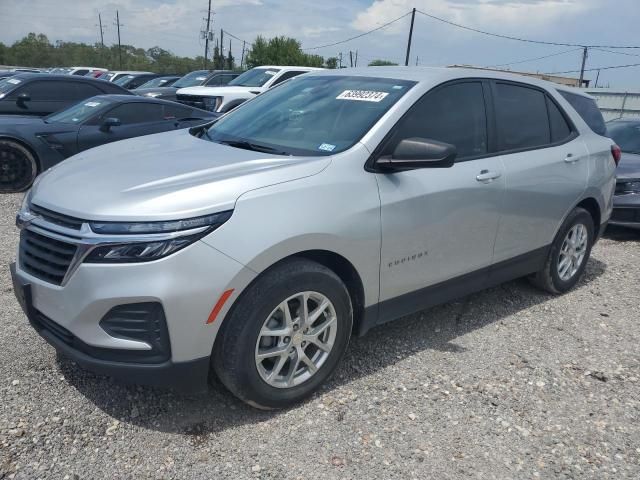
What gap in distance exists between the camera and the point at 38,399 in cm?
294

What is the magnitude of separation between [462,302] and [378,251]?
1772 millimetres

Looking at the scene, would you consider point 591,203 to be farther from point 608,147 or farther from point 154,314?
point 154,314

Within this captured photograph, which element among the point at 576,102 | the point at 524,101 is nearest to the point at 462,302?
the point at 524,101

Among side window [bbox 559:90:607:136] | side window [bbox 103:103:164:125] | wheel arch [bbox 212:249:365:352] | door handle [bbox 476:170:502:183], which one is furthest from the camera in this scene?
side window [bbox 103:103:164:125]

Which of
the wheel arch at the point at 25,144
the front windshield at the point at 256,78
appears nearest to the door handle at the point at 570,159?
the wheel arch at the point at 25,144

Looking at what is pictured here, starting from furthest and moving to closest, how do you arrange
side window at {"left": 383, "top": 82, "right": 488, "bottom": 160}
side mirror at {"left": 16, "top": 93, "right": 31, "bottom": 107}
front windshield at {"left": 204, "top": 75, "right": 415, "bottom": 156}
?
side mirror at {"left": 16, "top": 93, "right": 31, "bottom": 107} < side window at {"left": 383, "top": 82, "right": 488, "bottom": 160} < front windshield at {"left": 204, "top": 75, "right": 415, "bottom": 156}

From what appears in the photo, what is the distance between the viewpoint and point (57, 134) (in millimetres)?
7652

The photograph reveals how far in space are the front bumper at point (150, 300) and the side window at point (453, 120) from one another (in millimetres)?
1351

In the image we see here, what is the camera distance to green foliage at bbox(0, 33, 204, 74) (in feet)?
214

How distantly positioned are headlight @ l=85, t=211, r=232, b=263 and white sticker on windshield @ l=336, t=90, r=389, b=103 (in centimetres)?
151

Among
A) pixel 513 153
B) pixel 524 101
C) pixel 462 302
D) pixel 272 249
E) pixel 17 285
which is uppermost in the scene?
pixel 524 101

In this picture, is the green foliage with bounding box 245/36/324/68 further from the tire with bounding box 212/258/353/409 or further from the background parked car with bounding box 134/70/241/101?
the tire with bounding box 212/258/353/409

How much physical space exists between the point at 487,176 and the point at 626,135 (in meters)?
5.65

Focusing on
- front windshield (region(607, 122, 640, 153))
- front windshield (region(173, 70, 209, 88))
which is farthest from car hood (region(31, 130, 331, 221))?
front windshield (region(173, 70, 209, 88))
